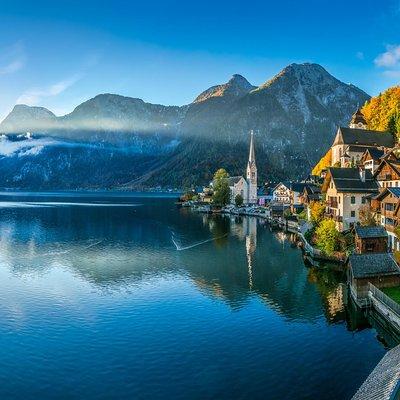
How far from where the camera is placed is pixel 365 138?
122875mm

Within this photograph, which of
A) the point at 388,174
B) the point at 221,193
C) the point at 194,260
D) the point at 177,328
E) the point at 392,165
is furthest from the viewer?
the point at 221,193

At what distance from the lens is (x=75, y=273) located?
66.7 metres

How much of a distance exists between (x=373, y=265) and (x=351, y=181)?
35.6 m

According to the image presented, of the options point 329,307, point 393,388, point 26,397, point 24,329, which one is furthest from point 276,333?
point 24,329

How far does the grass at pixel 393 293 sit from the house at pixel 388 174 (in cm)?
3268

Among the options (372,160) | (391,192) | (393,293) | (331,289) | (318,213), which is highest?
(372,160)

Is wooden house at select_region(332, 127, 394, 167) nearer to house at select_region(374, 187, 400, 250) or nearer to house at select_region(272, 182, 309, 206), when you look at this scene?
house at select_region(272, 182, 309, 206)

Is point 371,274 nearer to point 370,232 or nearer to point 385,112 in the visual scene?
point 370,232

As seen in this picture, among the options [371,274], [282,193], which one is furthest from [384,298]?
[282,193]

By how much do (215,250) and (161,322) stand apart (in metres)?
43.7

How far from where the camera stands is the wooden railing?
39713 mm

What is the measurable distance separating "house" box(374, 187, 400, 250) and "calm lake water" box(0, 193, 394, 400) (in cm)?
1023

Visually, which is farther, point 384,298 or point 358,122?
point 358,122

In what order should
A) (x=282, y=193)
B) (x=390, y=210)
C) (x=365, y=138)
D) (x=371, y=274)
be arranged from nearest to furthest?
1. (x=371, y=274)
2. (x=390, y=210)
3. (x=365, y=138)
4. (x=282, y=193)
